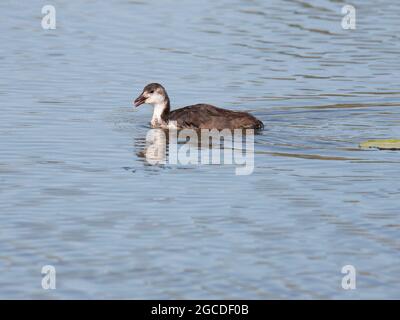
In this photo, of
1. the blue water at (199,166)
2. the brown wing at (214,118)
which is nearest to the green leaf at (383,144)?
the blue water at (199,166)

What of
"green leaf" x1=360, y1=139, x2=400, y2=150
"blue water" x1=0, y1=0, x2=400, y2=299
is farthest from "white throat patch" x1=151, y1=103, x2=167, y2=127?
"green leaf" x1=360, y1=139, x2=400, y2=150

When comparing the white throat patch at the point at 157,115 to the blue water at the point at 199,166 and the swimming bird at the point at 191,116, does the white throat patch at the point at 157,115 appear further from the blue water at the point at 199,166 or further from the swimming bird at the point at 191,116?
the blue water at the point at 199,166

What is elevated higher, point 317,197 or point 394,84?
point 394,84

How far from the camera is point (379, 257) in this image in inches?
477

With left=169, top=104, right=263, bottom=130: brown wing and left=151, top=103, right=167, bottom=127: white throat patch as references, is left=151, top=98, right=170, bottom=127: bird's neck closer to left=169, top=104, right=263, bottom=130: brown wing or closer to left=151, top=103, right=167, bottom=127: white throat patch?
left=151, top=103, right=167, bottom=127: white throat patch

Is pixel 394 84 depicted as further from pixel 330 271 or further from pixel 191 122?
pixel 330 271

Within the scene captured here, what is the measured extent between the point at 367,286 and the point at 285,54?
1410 cm

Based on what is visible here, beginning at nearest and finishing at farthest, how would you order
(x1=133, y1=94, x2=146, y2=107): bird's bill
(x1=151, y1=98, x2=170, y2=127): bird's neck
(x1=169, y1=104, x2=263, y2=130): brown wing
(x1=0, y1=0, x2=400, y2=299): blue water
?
(x1=0, y1=0, x2=400, y2=299): blue water
(x1=169, y1=104, x2=263, y2=130): brown wing
(x1=151, y1=98, x2=170, y2=127): bird's neck
(x1=133, y1=94, x2=146, y2=107): bird's bill

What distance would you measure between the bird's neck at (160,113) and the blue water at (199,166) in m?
0.26

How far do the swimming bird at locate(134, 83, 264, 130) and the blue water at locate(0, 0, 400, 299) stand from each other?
0.37 m

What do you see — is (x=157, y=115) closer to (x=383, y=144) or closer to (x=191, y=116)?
(x=191, y=116)

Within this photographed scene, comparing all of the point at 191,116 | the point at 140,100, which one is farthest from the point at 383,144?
the point at 140,100

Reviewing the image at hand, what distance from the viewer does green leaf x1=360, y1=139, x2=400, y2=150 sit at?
17328mm

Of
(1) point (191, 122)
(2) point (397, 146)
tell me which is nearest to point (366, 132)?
(2) point (397, 146)
